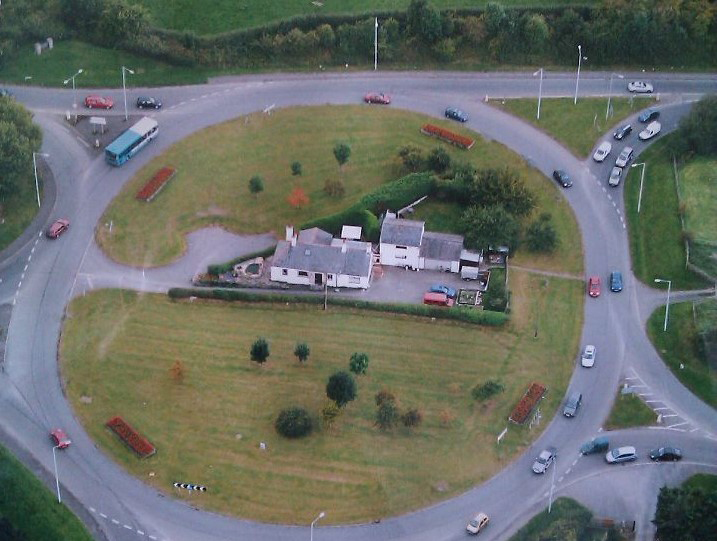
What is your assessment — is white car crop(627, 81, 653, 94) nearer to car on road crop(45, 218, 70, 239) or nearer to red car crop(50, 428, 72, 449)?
car on road crop(45, 218, 70, 239)

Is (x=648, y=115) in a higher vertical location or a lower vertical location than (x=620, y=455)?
higher

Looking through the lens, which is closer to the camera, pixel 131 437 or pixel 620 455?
pixel 620 455

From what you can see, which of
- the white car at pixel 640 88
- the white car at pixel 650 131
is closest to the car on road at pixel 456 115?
the white car at pixel 650 131

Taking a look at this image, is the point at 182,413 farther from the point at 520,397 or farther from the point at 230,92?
the point at 230,92

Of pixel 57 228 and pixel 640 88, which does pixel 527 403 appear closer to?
pixel 640 88

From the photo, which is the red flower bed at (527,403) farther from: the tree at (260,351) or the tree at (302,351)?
the tree at (260,351)

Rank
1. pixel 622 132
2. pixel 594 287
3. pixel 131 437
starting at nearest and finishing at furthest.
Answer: pixel 131 437 < pixel 594 287 < pixel 622 132

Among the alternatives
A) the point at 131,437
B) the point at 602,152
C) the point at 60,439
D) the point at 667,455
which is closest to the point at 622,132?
the point at 602,152

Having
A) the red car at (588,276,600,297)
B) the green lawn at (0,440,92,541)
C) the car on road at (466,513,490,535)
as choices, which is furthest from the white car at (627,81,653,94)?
the green lawn at (0,440,92,541)
